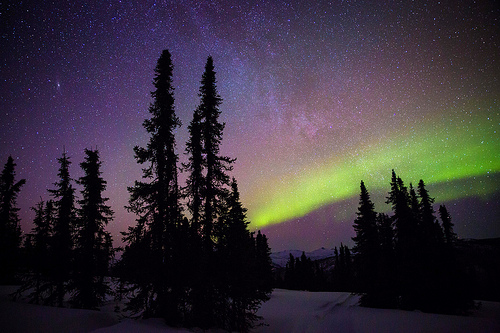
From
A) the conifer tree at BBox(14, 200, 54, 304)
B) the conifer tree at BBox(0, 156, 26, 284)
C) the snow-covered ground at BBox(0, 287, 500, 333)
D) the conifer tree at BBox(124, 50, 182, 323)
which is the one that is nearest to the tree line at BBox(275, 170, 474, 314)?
the snow-covered ground at BBox(0, 287, 500, 333)

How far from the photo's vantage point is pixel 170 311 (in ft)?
37.2

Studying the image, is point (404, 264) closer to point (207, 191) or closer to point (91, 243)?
point (207, 191)

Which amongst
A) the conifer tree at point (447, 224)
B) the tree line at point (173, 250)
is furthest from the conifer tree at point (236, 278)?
the conifer tree at point (447, 224)

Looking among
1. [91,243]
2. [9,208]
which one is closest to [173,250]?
[91,243]

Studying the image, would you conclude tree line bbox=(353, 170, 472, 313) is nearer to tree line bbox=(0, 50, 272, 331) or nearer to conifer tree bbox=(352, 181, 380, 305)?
conifer tree bbox=(352, 181, 380, 305)

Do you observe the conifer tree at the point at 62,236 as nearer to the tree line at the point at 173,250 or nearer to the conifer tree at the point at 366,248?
the tree line at the point at 173,250

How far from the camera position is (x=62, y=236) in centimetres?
2041

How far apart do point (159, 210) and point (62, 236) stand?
1498cm

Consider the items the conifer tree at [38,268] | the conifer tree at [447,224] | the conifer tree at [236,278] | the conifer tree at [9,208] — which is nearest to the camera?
the conifer tree at [236,278]

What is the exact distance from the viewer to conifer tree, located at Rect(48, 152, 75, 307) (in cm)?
1856

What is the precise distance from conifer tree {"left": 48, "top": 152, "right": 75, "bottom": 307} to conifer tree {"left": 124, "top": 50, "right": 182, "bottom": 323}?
10966mm

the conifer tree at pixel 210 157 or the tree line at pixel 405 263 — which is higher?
the conifer tree at pixel 210 157

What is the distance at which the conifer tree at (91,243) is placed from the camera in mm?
18547

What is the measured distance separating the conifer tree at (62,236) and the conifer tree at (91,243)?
920 millimetres
